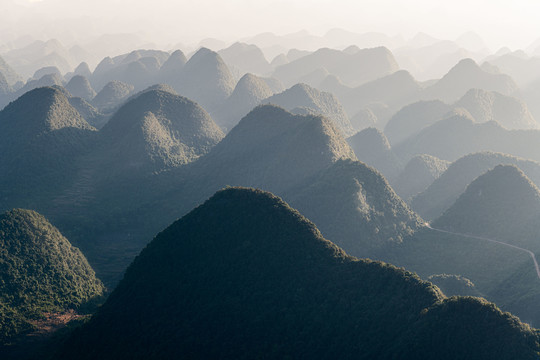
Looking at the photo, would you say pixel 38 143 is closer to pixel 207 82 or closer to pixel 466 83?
pixel 207 82

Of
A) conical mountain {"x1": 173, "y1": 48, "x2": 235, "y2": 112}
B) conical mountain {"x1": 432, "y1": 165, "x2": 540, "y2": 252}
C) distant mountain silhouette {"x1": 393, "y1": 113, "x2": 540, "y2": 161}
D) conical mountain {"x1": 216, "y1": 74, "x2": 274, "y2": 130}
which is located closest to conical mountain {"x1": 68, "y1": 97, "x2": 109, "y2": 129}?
conical mountain {"x1": 216, "y1": 74, "x2": 274, "y2": 130}

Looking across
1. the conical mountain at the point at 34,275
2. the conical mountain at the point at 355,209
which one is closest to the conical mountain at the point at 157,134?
the conical mountain at the point at 355,209

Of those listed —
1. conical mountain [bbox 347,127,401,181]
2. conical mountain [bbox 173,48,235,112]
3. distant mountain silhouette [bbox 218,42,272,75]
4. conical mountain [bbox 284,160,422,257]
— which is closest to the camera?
conical mountain [bbox 284,160,422,257]

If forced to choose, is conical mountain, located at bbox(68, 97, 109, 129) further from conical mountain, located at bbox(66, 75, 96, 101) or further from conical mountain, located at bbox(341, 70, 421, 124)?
conical mountain, located at bbox(341, 70, 421, 124)

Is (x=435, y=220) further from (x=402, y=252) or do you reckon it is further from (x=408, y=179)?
(x=408, y=179)

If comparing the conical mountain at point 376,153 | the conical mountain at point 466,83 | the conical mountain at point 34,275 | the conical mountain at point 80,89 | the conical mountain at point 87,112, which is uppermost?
the conical mountain at point 466,83

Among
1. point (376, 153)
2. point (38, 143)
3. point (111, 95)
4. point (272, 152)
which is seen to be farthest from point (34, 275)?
point (111, 95)

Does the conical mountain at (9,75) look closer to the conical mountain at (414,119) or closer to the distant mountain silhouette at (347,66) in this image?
the distant mountain silhouette at (347,66)
